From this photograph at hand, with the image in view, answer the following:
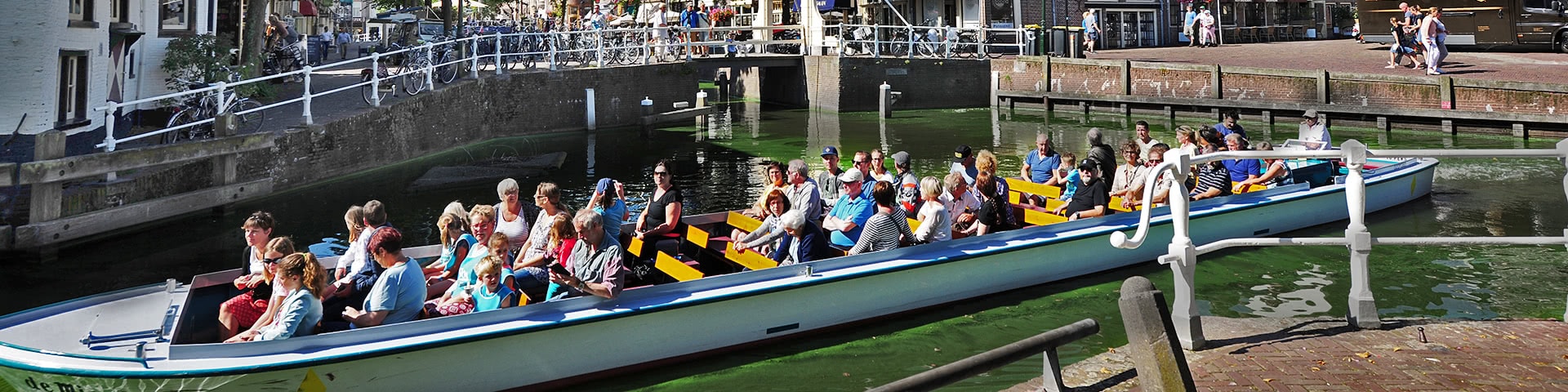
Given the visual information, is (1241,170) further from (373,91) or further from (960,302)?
(373,91)

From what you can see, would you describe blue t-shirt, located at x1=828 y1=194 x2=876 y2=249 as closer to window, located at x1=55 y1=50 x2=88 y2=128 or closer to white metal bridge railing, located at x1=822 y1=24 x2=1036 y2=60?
window, located at x1=55 y1=50 x2=88 y2=128

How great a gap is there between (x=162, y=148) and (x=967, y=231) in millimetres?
8336

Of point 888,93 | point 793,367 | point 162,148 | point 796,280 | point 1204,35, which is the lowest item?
point 793,367

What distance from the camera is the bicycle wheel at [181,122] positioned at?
47.6ft

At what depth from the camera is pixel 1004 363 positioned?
495 cm

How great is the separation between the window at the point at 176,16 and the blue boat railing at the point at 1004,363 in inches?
687

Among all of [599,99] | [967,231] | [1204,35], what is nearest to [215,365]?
[967,231]

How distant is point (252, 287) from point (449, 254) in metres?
1.33

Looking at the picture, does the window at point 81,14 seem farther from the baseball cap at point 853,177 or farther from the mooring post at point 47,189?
the baseball cap at point 853,177

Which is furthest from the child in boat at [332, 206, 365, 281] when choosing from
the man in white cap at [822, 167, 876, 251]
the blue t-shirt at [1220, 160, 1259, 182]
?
the blue t-shirt at [1220, 160, 1259, 182]

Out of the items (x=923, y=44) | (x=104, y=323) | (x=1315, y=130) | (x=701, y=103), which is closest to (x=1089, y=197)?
(x=1315, y=130)

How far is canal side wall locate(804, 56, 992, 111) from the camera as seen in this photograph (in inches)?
1249

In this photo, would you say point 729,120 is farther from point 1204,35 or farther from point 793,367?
point 793,367

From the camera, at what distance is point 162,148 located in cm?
1312
